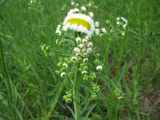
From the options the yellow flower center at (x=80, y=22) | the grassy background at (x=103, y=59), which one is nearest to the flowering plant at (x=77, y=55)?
the yellow flower center at (x=80, y=22)

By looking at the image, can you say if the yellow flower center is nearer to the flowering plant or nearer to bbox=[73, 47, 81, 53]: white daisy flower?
the flowering plant

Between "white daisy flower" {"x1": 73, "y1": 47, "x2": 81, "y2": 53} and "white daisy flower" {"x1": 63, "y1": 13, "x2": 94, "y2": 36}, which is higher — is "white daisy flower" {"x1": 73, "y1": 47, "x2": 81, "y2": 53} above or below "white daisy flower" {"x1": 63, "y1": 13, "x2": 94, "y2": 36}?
below

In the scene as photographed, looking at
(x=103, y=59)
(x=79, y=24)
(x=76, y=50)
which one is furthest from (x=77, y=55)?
(x=103, y=59)

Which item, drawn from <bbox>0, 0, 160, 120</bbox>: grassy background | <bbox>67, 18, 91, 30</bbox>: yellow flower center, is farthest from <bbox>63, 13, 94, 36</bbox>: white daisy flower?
<bbox>0, 0, 160, 120</bbox>: grassy background

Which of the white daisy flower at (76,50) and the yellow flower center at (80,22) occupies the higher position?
the yellow flower center at (80,22)

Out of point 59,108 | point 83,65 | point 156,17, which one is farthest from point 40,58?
point 156,17

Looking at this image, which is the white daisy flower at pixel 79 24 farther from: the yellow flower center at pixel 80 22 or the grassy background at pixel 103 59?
the grassy background at pixel 103 59
